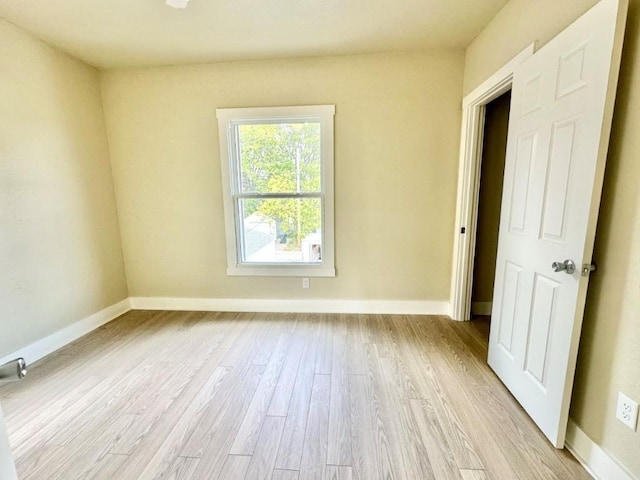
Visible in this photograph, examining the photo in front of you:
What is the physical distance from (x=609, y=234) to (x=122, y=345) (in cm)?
338

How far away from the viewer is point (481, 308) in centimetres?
295

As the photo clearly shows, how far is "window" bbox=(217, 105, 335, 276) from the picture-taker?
278cm

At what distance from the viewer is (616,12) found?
1098 mm

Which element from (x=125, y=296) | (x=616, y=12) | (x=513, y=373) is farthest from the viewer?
(x=125, y=296)

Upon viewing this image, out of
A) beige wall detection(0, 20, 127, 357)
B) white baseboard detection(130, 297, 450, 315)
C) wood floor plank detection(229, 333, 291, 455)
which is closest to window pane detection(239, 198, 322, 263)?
white baseboard detection(130, 297, 450, 315)

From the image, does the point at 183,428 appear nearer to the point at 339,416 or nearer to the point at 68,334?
the point at 339,416

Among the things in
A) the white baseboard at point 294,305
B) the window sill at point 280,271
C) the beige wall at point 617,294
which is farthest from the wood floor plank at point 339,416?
the beige wall at point 617,294

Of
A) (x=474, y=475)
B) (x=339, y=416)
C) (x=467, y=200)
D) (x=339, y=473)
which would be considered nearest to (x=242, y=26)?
(x=467, y=200)

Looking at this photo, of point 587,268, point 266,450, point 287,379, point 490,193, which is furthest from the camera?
point 490,193

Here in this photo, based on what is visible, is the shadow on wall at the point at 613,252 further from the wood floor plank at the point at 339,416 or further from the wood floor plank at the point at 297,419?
the wood floor plank at the point at 297,419

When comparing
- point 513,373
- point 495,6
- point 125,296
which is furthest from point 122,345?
point 495,6

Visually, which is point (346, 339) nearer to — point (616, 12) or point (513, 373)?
point (513, 373)

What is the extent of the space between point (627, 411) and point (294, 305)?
2471mm

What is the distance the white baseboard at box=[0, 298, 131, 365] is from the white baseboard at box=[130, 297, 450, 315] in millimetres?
206
